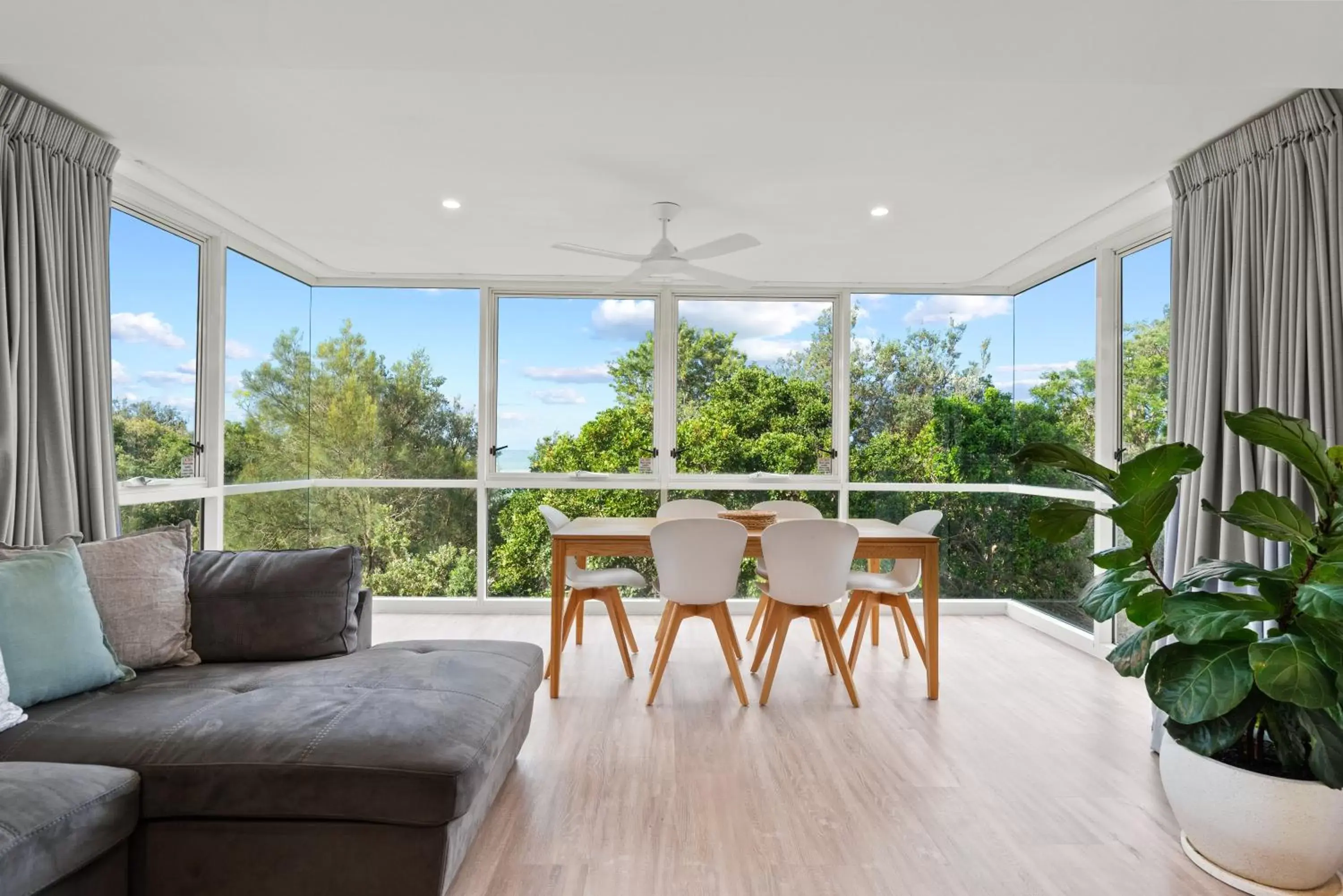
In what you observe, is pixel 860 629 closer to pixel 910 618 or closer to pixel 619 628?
pixel 910 618


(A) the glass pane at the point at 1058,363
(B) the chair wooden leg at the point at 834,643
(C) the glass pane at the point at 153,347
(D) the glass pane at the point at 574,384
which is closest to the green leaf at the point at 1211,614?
(B) the chair wooden leg at the point at 834,643

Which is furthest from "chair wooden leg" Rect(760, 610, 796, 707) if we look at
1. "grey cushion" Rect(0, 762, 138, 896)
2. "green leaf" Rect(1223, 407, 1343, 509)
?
"grey cushion" Rect(0, 762, 138, 896)

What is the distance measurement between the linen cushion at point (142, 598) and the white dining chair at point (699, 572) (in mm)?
1786

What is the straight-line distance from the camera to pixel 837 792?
7.98 feet

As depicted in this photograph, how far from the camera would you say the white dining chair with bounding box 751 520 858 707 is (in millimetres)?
3252

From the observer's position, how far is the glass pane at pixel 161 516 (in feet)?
11.3

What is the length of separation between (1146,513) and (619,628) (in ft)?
7.98

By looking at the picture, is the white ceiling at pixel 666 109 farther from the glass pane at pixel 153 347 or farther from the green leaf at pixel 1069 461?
the green leaf at pixel 1069 461

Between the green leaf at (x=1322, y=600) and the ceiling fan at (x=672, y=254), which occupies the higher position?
the ceiling fan at (x=672, y=254)

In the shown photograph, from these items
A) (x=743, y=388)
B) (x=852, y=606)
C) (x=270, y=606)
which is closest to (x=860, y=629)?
(x=852, y=606)

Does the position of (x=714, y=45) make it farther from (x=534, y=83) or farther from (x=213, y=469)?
(x=213, y=469)

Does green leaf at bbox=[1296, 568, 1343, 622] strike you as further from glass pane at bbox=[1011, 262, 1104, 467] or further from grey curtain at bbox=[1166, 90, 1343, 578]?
glass pane at bbox=[1011, 262, 1104, 467]

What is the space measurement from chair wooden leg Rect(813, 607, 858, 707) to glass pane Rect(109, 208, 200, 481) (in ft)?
10.8

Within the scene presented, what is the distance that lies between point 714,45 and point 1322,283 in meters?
2.10
